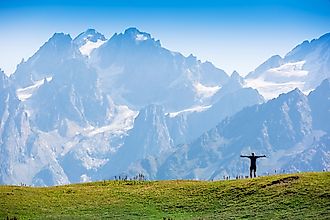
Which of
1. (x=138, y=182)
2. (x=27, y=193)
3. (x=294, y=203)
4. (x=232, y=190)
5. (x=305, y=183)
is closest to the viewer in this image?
(x=294, y=203)

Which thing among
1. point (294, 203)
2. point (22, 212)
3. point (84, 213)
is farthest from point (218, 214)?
point (22, 212)

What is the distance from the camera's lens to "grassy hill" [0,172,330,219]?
197 ft

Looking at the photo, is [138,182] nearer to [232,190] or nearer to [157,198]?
[157,198]

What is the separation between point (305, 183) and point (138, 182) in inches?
1111

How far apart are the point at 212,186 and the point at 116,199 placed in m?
11.9

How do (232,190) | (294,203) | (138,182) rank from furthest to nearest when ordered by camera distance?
→ (138,182) < (232,190) < (294,203)

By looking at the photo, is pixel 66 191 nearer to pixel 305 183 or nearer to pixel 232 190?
pixel 232 190

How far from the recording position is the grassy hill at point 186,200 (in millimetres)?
59938

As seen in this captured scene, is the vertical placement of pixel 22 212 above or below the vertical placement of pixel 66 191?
below

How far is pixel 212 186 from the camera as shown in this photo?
241ft

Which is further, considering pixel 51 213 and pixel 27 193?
pixel 27 193

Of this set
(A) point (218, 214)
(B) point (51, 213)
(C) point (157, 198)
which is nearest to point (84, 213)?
(B) point (51, 213)

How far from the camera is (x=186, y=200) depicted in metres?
69.3

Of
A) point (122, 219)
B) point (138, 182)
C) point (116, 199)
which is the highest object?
point (138, 182)
